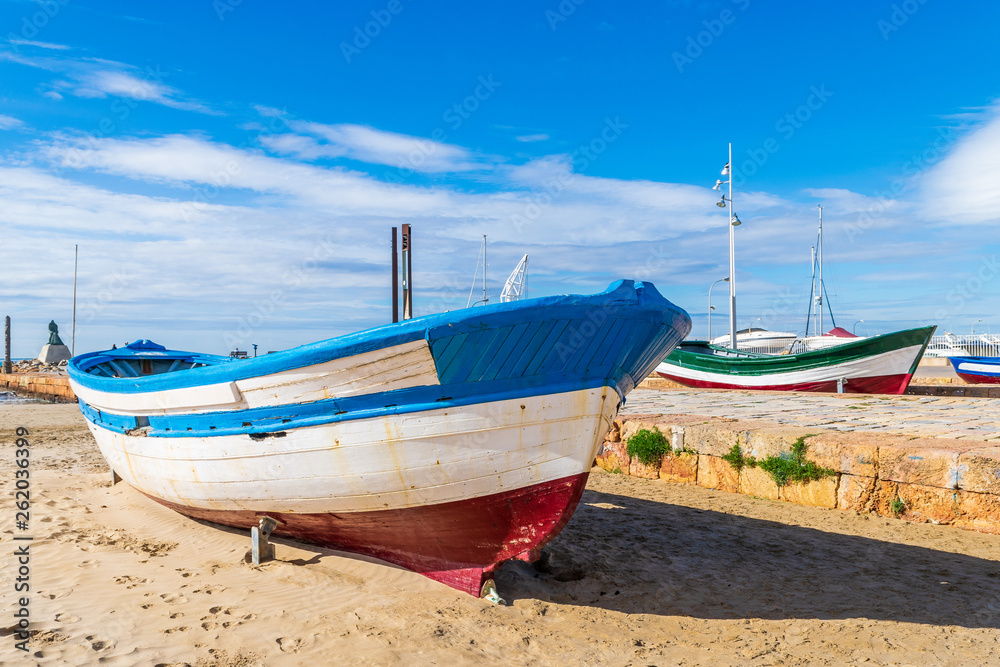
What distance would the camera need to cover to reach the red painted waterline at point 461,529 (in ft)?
12.0

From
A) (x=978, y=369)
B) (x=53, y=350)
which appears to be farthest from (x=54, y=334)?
(x=978, y=369)

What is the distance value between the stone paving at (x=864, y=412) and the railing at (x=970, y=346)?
2174cm

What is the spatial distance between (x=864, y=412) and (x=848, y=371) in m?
Result: 6.42

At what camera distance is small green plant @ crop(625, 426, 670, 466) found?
7344 millimetres

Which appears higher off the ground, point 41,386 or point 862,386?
point 862,386

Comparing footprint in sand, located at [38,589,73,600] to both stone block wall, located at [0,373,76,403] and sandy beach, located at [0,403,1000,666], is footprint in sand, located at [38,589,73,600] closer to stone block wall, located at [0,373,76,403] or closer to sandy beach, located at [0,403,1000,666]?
sandy beach, located at [0,403,1000,666]

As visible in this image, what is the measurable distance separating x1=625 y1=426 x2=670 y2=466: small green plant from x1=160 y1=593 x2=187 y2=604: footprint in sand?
5267mm

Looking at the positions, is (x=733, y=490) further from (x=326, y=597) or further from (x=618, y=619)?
(x=326, y=597)

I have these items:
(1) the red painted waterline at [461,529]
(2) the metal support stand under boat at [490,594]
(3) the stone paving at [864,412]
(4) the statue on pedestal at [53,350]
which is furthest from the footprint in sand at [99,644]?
(4) the statue on pedestal at [53,350]

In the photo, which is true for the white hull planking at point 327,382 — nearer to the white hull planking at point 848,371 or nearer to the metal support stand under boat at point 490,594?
the metal support stand under boat at point 490,594

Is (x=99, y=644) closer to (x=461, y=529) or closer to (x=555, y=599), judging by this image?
(x=461, y=529)

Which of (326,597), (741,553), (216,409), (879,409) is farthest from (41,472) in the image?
(879,409)

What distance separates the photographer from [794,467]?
20.0ft

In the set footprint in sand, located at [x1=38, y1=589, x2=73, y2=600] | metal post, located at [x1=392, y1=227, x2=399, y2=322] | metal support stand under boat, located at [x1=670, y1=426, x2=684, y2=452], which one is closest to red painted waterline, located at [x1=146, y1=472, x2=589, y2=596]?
footprint in sand, located at [x1=38, y1=589, x2=73, y2=600]
